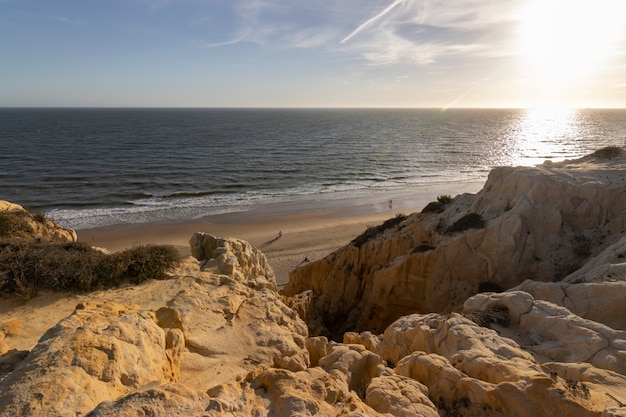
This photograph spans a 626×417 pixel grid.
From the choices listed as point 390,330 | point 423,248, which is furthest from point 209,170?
point 390,330

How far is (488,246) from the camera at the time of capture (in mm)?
13141

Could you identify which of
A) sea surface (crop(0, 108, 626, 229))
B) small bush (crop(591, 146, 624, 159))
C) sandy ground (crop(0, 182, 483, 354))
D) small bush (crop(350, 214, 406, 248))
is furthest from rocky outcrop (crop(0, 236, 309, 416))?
sea surface (crop(0, 108, 626, 229))

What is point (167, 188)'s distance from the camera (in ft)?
127

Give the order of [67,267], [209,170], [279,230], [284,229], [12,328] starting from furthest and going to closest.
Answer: [209,170]
[284,229]
[279,230]
[67,267]
[12,328]

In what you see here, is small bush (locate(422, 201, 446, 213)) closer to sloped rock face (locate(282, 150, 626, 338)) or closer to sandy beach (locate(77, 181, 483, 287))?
sloped rock face (locate(282, 150, 626, 338))

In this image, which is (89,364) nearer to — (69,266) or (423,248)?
(69,266)

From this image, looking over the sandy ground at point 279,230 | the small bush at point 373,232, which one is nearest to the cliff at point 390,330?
the sandy ground at point 279,230

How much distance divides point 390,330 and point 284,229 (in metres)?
19.3

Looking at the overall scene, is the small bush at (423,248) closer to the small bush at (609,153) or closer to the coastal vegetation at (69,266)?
the coastal vegetation at (69,266)

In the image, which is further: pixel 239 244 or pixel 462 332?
pixel 239 244

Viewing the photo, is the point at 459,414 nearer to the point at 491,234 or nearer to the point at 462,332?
the point at 462,332

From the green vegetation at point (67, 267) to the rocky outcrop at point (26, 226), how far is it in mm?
2080

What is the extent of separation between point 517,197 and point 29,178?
Result: 45.0 meters

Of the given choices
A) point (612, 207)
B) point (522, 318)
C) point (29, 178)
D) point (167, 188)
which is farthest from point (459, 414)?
point (29, 178)
